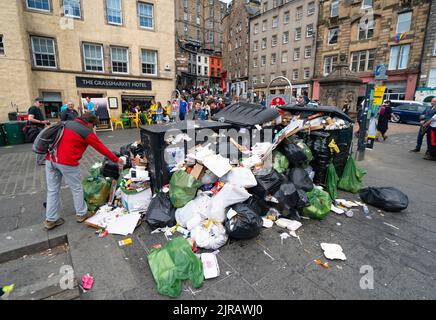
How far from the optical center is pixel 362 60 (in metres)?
27.3

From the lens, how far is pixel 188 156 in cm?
360

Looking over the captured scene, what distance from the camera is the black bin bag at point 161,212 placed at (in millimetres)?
3248

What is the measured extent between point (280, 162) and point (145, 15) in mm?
16565

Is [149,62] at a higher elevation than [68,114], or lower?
higher

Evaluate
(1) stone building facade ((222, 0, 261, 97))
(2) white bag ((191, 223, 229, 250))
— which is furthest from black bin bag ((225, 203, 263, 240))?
(1) stone building facade ((222, 0, 261, 97))

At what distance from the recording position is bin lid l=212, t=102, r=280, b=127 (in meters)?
4.25

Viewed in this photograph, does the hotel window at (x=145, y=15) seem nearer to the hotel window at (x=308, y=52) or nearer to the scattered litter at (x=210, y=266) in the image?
the scattered litter at (x=210, y=266)

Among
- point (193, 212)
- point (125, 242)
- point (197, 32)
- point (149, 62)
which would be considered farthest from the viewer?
point (197, 32)

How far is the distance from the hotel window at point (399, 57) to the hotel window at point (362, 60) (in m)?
1.91

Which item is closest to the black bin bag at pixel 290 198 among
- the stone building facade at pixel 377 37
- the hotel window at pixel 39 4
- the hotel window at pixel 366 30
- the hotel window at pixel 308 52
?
the hotel window at pixel 39 4

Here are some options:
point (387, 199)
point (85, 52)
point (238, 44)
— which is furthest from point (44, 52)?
point (238, 44)

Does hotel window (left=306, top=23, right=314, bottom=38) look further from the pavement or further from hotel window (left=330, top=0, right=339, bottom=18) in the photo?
the pavement

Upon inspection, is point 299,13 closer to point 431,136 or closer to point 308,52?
point 308,52
